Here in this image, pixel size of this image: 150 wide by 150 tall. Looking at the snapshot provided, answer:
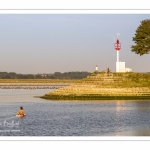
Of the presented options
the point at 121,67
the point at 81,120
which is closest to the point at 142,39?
the point at 121,67

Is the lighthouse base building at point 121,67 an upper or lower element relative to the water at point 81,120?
upper

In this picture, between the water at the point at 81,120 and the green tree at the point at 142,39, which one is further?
the green tree at the point at 142,39

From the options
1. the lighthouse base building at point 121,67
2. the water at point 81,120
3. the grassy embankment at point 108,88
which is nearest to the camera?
the water at point 81,120

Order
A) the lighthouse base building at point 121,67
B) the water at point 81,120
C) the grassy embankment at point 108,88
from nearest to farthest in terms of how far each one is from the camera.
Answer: the water at point 81,120 < the grassy embankment at point 108,88 < the lighthouse base building at point 121,67

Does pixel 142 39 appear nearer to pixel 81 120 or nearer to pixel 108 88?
pixel 108 88

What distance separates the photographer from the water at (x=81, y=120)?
29.1 m

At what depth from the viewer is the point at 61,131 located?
96.2 feet

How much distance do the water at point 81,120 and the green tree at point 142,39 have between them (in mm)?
6004

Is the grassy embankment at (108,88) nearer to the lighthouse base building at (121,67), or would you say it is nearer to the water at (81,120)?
the lighthouse base building at (121,67)

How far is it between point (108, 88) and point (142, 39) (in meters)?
6.13

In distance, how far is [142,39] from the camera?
53.6 meters

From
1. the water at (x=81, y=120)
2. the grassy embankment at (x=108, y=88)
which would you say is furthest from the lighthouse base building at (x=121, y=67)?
the water at (x=81, y=120)
